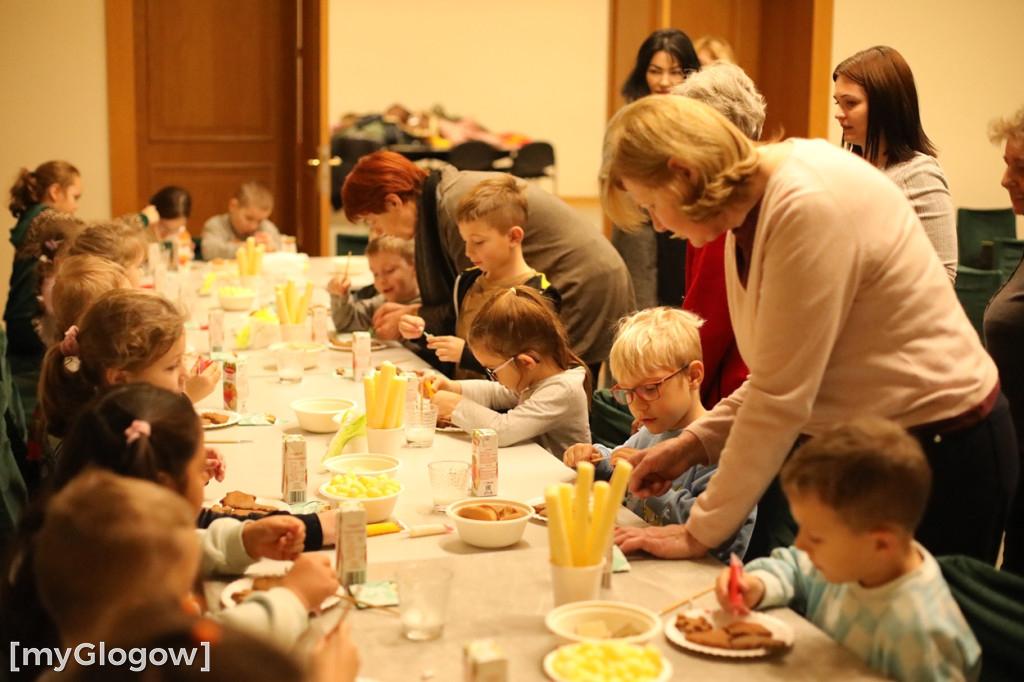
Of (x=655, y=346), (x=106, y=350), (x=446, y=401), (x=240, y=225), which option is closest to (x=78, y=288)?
(x=106, y=350)

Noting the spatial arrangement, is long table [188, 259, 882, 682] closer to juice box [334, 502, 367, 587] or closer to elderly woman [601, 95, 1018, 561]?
juice box [334, 502, 367, 587]

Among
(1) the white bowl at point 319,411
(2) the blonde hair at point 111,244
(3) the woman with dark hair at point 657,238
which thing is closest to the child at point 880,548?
(1) the white bowl at point 319,411

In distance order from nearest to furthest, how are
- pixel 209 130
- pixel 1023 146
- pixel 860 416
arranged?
1. pixel 860 416
2. pixel 1023 146
3. pixel 209 130

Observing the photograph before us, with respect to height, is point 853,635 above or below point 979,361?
below

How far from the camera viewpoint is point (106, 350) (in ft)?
8.45

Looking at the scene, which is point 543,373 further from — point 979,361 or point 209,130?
point 209,130

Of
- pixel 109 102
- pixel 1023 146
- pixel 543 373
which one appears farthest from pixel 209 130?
pixel 1023 146

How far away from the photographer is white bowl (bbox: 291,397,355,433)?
291 centimetres

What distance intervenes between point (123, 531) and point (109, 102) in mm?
6907

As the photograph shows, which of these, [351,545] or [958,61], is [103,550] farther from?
[958,61]

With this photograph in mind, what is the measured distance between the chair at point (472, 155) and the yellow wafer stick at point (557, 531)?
8305 millimetres

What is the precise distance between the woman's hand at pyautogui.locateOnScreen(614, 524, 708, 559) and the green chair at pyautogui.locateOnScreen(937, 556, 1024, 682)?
0.44 m

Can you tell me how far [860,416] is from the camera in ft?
5.88

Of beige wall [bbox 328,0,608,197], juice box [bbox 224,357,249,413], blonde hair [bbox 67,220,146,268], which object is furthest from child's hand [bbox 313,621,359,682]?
beige wall [bbox 328,0,608,197]
